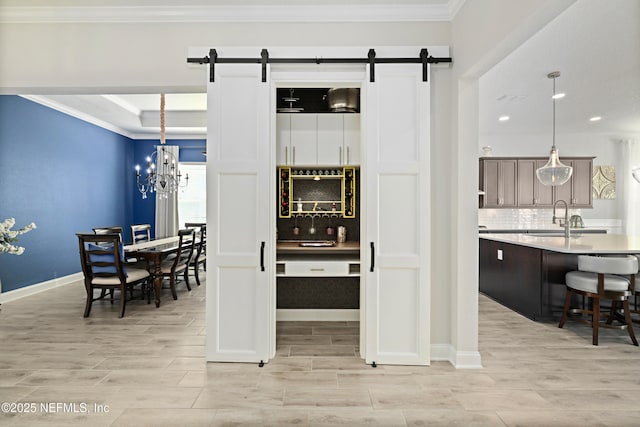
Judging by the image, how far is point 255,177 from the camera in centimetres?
294

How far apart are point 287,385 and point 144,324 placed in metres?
2.22

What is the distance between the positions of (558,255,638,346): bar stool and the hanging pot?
296 cm

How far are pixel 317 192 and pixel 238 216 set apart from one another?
1734 mm

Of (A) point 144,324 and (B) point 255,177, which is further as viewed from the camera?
(A) point 144,324

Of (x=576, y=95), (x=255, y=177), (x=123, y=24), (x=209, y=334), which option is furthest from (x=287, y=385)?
(x=576, y=95)

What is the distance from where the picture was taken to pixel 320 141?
4109mm

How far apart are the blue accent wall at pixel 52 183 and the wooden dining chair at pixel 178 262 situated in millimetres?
2147

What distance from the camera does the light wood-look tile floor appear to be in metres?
2.21

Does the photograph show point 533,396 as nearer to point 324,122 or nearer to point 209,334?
point 209,334

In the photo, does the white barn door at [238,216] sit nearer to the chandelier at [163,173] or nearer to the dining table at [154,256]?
A: the dining table at [154,256]

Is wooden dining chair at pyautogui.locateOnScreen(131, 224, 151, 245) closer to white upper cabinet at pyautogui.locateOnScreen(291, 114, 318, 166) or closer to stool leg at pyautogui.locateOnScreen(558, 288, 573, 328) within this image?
white upper cabinet at pyautogui.locateOnScreen(291, 114, 318, 166)

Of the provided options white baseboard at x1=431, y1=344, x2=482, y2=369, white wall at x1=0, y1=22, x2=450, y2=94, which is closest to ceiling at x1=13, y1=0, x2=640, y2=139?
white wall at x1=0, y1=22, x2=450, y2=94

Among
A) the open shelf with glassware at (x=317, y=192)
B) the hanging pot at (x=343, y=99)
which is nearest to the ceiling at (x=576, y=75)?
the hanging pot at (x=343, y=99)

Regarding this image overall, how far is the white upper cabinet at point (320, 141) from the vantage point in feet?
13.5
